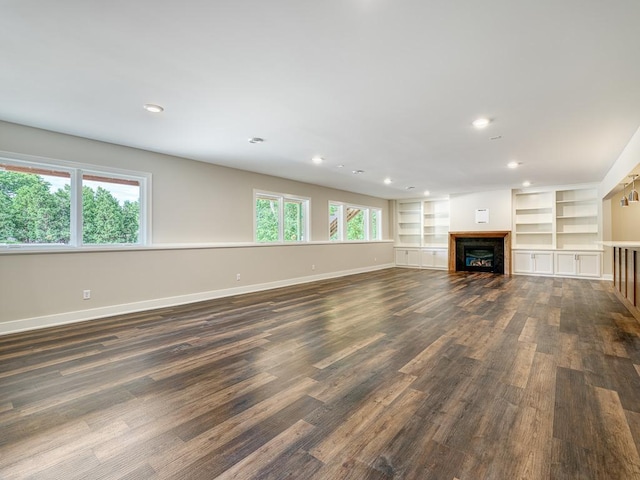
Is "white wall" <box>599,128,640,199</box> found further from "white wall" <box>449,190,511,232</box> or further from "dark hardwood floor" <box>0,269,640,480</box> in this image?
"white wall" <box>449,190,511,232</box>

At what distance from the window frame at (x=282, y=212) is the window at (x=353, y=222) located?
1063 mm

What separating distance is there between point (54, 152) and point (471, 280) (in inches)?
330

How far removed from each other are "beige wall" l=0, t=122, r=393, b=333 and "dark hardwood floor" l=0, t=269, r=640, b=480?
52cm

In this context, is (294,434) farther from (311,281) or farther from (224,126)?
(311,281)

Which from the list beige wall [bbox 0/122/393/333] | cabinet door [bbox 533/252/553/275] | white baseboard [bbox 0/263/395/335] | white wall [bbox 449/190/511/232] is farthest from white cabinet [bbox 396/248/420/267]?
white baseboard [bbox 0/263/395/335]

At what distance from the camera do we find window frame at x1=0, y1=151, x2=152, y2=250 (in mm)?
3852

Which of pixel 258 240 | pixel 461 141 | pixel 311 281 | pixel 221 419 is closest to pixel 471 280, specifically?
pixel 311 281

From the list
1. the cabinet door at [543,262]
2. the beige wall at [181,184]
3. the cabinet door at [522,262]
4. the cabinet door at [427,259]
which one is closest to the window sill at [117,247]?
the beige wall at [181,184]

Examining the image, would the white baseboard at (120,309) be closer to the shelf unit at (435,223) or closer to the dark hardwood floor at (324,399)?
the dark hardwood floor at (324,399)

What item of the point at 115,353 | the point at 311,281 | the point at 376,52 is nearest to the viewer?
the point at 376,52

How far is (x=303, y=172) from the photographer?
6.50 meters

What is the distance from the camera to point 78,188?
14.0ft

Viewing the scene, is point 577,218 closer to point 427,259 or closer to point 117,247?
point 427,259

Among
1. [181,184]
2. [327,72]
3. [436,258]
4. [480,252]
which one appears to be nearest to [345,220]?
[436,258]
